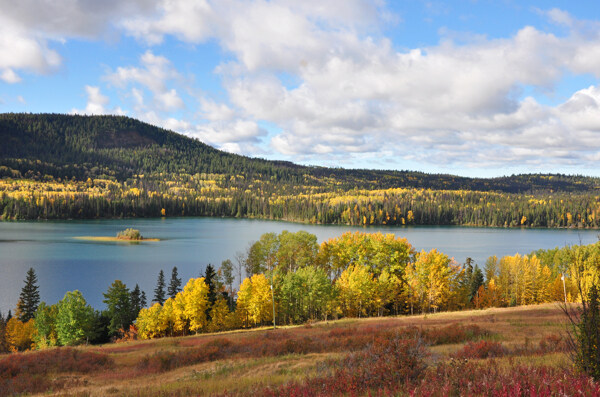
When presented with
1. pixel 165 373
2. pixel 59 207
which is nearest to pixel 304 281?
pixel 165 373

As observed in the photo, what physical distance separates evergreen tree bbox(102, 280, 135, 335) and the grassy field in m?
22.4

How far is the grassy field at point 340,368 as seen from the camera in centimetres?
770

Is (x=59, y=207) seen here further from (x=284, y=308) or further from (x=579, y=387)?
(x=579, y=387)

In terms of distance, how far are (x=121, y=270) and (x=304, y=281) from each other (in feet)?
146

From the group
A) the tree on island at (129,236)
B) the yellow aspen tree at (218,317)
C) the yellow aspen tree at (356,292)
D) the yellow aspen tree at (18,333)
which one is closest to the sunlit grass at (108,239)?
the tree on island at (129,236)

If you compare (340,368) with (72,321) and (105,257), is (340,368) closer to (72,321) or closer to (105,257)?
(72,321)

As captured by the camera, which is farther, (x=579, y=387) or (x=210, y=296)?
(x=210, y=296)

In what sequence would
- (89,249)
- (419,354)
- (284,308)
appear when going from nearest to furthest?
(419,354)
(284,308)
(89,249)

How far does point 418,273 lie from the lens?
57.6m

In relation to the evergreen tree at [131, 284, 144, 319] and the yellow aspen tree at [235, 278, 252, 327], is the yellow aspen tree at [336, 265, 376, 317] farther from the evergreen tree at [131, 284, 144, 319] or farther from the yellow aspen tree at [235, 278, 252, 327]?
the evergreen tree at [131, 284, 144, 319]

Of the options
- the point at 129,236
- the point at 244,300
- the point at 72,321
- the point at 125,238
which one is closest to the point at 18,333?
the point at 72,321

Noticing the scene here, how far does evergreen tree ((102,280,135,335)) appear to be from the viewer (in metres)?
52.0

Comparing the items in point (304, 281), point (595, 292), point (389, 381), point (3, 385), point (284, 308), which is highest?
point (595, 292)

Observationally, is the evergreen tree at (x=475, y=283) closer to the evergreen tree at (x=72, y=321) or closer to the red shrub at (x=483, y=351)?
the red shrub at (x=483, y=351)
